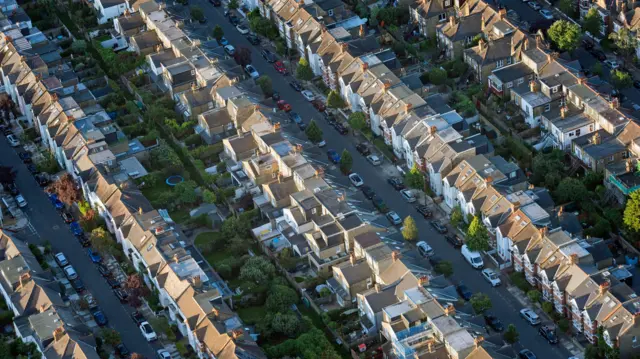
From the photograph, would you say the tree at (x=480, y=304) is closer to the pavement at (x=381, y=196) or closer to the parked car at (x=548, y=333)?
the pavement at (x=381, y=196)

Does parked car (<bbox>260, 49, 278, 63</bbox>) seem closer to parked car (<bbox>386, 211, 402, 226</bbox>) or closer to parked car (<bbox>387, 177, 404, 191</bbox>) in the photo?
parked car (<bbox>387, 177, 404, 191</bbox>)

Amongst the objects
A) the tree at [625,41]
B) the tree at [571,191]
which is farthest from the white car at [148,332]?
the tree at [625,41]

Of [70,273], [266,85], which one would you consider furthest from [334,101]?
[70,273]

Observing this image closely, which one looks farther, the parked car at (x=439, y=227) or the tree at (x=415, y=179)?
the tree at (x=415, y=179)

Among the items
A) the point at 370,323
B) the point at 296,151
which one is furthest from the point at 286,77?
the point at 370,323

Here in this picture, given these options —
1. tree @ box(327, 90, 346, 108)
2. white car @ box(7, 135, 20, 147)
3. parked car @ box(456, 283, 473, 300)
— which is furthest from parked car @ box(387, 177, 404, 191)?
white car @ box(7, 135, 20, 147)

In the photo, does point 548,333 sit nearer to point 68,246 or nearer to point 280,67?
point 68,246
